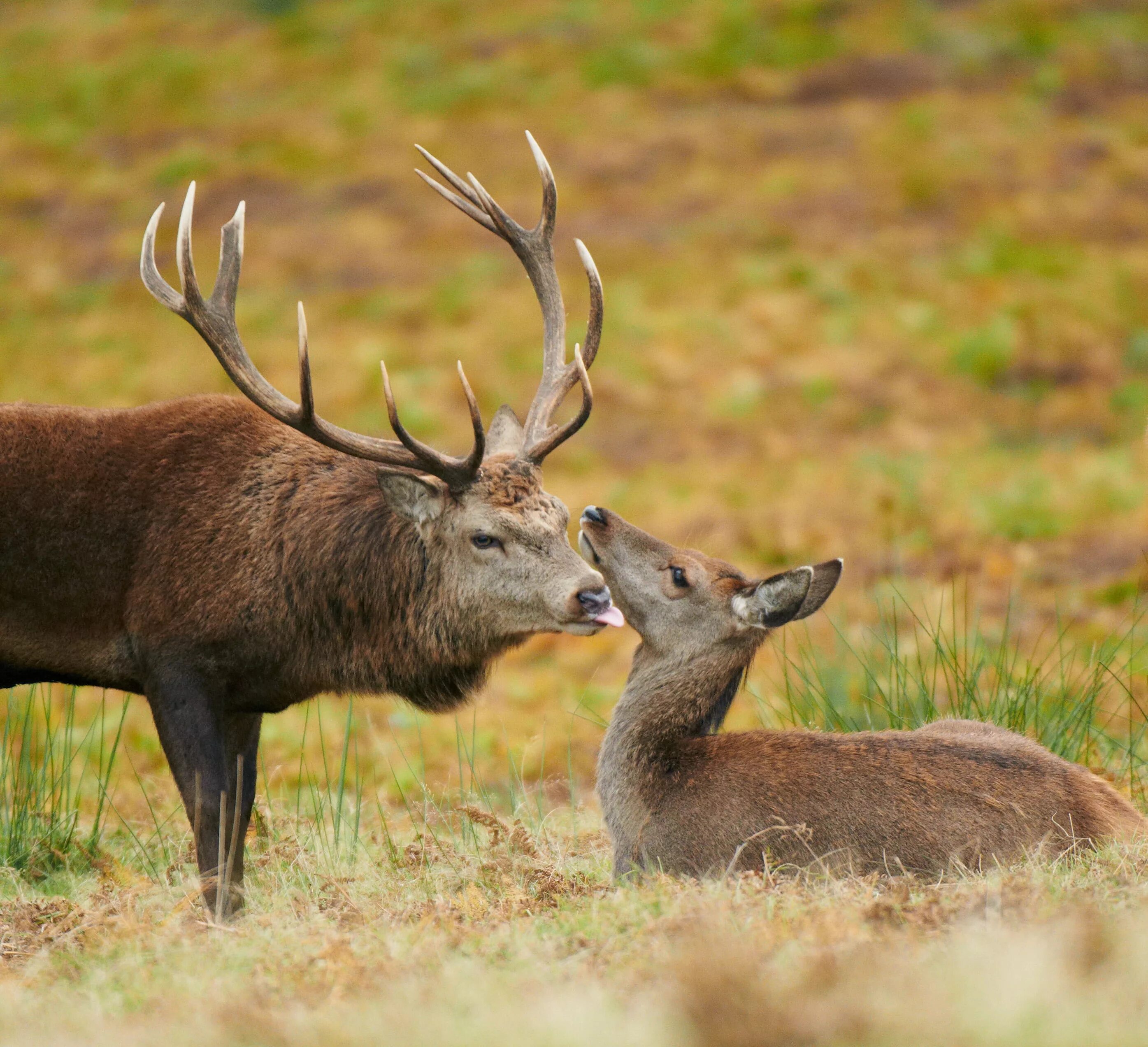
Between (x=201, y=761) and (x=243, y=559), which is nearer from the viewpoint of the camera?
(x=201, y=761)

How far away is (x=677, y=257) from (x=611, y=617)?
1634 centimetres

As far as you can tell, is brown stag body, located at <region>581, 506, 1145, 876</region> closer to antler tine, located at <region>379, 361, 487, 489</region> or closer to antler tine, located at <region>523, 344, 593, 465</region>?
antler tine, located at <region>523, 344, 593, 465</region>

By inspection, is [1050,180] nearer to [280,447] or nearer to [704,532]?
[704,532]

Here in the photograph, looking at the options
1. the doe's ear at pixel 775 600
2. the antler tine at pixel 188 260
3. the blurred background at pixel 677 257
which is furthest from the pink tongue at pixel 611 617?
the blurred background at pixel 677 257

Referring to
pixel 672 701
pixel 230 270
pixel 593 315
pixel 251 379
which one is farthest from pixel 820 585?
pixel 230 270

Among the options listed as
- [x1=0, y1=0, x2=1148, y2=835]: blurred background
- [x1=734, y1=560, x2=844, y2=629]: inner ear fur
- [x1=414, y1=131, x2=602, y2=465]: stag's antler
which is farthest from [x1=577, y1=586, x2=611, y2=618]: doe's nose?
[x1=0, y1=0, x2=1148, y2=835]: blurred background

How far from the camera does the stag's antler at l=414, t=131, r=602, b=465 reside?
258 inches

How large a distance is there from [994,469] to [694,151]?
1005cm

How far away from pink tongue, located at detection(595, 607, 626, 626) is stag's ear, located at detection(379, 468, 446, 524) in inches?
32.8

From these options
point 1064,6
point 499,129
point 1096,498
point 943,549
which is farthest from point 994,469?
point 1064,6

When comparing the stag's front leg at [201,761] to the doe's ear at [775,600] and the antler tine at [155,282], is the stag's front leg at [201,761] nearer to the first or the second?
the antler tine at [155,282]

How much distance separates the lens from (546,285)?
703 centimetres

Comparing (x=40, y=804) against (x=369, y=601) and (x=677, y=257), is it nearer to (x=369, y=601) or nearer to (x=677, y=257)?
(x=369, y=601)

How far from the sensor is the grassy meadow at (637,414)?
3.86m
